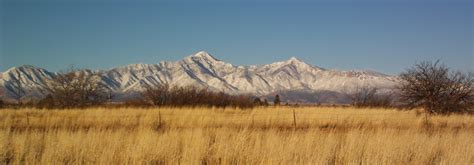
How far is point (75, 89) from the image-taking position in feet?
161

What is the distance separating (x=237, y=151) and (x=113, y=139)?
3.04 metres

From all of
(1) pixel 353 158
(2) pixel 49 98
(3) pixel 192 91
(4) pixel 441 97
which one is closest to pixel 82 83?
(2) pixel 49 98

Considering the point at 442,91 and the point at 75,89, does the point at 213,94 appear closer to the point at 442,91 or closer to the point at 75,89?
the point at 75,89

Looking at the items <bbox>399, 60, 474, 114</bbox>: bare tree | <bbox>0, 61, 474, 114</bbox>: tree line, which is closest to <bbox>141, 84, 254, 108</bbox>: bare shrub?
<bbox>0, 61, 474, 114</bbox>: tree line

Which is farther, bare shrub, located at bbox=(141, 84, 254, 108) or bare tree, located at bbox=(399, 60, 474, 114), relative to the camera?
bare shrub, located at bbox=(141, 84, 254, 108)

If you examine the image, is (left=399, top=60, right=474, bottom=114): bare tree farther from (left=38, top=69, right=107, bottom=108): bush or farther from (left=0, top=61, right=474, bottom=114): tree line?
(left=38, top=69, right=107, bottom=108): bush

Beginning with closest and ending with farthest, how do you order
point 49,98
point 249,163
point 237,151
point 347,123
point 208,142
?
1. point 249,163
2. point 237,151
3. point 208,142
4. point 347,123
5. point 49,98

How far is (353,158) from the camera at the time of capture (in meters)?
9.69

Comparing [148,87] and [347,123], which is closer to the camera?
[347,123]

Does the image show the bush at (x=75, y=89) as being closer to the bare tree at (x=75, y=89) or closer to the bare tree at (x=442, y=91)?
the bare tree at (x=75, y=89)

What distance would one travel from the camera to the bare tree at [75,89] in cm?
4872

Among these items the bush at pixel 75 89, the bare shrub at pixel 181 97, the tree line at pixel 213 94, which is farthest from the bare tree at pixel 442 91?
the bush at pixel 75 89

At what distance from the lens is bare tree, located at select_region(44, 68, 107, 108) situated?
48.7 m

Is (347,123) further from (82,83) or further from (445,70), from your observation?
(82,83)
